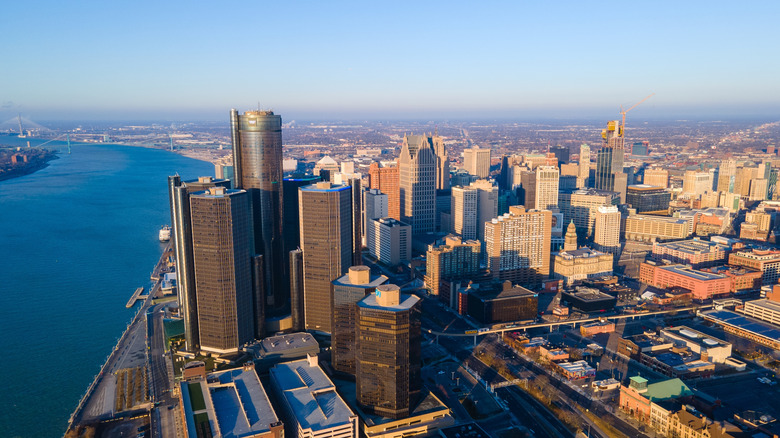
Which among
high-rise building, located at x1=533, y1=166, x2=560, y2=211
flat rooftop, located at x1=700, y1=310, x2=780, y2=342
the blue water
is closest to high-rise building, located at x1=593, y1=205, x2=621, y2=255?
high-rise building, located at x1=533, y1=166, x2=560, y2=211

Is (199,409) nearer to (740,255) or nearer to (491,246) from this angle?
(491,246)

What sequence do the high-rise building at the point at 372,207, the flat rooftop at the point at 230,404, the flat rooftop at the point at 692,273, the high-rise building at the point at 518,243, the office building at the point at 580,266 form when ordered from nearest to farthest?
the flat rooftop at the point at 230,404 < the flat rooftop at the point at 692,273 < the high-rise building at the point at 518,243 < the office building at the point at 580,266 < the high-rise building at the point at 372,207

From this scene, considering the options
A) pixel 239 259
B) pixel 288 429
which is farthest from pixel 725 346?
pixel 239 259

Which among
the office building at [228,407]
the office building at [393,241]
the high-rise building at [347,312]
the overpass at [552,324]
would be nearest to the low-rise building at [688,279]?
the overpass at [552,324]

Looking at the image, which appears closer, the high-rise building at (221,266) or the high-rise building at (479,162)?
the high-rise building at (221,266)

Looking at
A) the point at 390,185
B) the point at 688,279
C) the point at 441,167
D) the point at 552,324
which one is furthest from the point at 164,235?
the point at 688,279

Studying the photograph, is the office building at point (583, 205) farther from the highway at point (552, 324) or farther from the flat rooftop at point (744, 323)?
the flat rooftop at point (744, 323)

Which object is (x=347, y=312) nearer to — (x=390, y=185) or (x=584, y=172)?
(x=390, y=185)

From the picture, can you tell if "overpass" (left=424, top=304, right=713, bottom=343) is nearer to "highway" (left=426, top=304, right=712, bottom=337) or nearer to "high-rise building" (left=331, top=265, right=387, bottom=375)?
"highway" (left=426, top=304, right=712, bottom=337)
